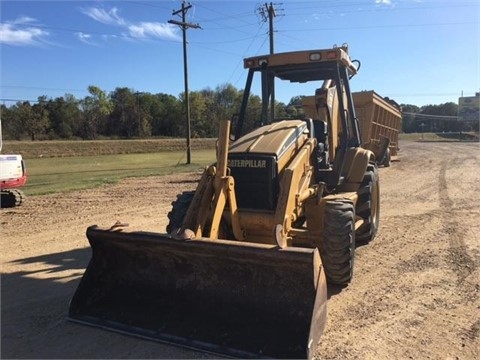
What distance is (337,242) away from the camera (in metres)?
5.15

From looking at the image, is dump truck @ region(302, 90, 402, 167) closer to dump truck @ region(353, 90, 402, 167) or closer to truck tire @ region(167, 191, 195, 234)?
dump truck @ region(353, 90, 402, 167)

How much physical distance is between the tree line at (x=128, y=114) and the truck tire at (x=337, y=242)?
246 feet

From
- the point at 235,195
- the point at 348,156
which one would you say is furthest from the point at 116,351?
the point at 348,156

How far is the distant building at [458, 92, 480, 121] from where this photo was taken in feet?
279

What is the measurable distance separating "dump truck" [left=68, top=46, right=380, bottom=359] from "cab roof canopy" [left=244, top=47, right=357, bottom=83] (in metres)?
0.01

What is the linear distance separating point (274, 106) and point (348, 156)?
1.32 meters

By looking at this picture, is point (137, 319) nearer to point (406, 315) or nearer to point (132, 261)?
point (132, 261)

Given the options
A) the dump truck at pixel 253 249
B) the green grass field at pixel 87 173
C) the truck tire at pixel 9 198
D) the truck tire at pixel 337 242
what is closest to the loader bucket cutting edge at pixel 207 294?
the dump truck at pixel 253 249

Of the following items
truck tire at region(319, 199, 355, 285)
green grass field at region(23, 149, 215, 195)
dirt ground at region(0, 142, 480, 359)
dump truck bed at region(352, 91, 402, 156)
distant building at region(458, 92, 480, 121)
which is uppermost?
distant building at region(458, 92, 480, 121)

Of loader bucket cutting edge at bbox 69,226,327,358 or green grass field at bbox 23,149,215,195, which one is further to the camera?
green grass field at bbox 23,149,215,195

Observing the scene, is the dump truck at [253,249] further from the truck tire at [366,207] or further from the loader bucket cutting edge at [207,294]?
the truck tire at [366,207]

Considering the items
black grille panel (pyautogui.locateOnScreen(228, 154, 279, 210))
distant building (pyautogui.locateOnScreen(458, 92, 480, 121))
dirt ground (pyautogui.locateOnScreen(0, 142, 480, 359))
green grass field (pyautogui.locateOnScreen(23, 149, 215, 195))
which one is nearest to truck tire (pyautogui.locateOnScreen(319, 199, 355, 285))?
dirt ground (pyautogui.locateOnScreen(0, 142, 480, 359))

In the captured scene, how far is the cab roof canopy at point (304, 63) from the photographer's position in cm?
625

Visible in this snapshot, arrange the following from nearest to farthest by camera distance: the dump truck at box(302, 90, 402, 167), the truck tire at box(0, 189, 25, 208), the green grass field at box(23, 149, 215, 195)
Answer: the truck tire at box(0, 189, 25, 208), the green grass field at box(23, 149, 215, 195), the dump truck at box(302, 90, 402, 167)
